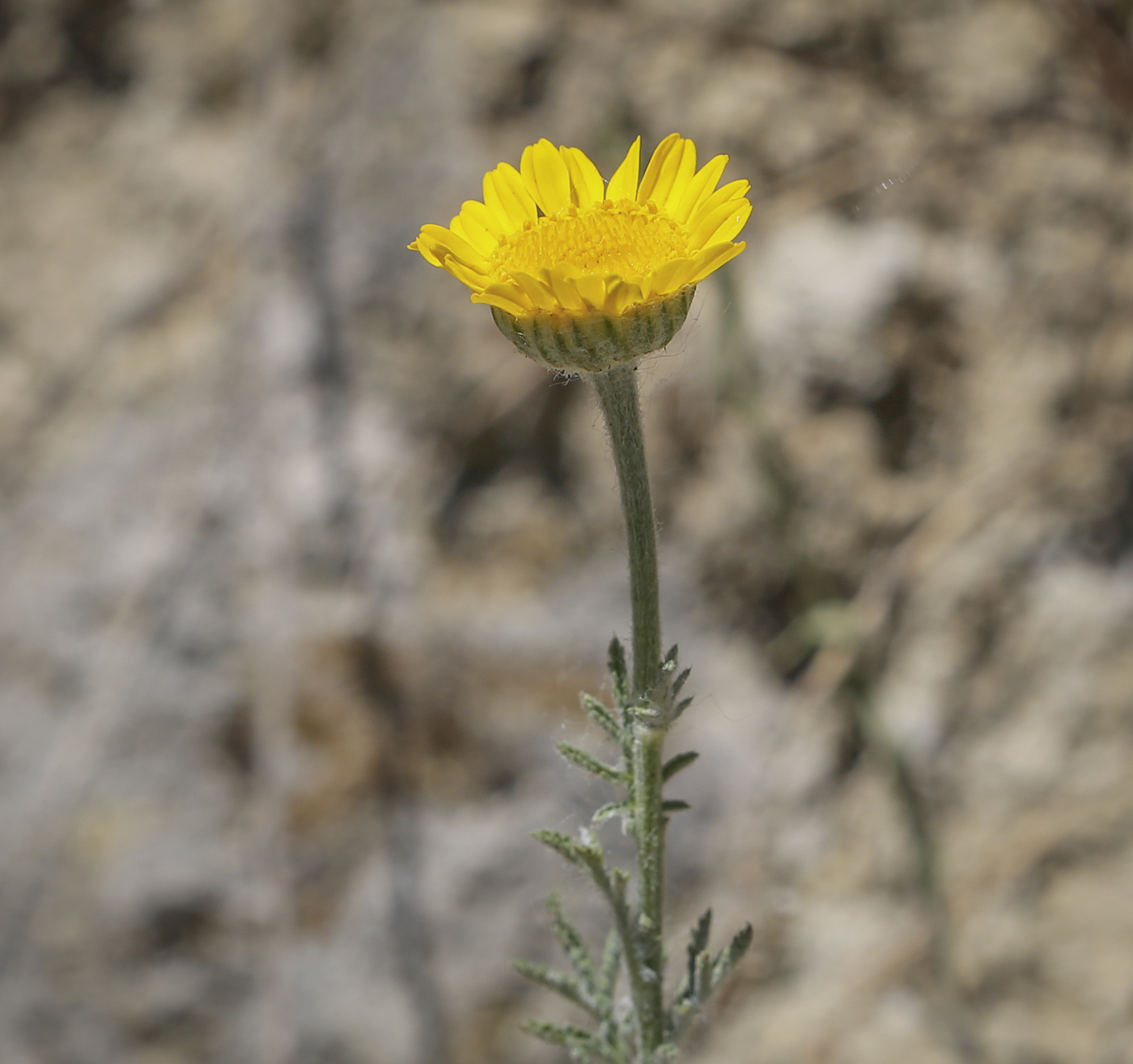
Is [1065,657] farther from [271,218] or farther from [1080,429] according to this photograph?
[271,218]

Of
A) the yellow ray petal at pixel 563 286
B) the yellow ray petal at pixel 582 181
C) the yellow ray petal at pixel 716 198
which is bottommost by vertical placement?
the yellow ray petal at pixel 563 286

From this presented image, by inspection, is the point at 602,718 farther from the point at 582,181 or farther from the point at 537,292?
the point at 582,181

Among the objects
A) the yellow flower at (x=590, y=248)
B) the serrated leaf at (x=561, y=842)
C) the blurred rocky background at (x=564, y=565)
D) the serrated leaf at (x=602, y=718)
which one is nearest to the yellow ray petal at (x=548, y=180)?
the yellow flower at (x=590, y=248)

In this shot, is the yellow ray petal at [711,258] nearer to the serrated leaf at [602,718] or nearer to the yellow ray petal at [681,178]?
the yellow ray petal at [681,178]

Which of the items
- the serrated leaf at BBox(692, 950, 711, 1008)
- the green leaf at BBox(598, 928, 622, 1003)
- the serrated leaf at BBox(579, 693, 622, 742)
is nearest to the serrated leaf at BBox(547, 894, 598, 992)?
the green leaf at BBox(598, 928, 622, 1003)

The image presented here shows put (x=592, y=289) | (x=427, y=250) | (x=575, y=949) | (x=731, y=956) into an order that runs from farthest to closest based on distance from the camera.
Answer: (x=575, y=949), (x=731, y=956), (x=427, y=250), (x=592, y=289)

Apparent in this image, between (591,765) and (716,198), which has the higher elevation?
(716,198)

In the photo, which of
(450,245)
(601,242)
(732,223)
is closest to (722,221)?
(732,223)

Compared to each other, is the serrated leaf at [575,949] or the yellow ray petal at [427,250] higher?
the yellow ray petal at [427,250]
